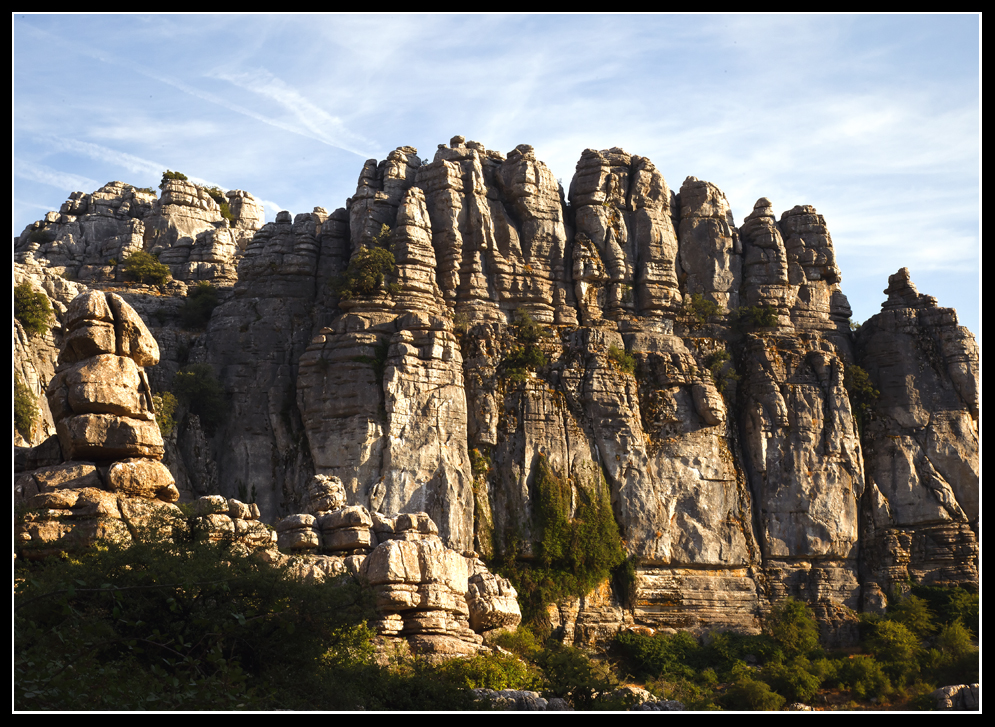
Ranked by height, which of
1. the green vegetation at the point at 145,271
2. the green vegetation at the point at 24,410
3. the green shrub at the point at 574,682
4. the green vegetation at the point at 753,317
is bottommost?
the green shrub at the point at 574,682

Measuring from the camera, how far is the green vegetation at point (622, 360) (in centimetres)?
4744

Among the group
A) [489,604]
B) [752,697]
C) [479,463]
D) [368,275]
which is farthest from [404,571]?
[368,275]

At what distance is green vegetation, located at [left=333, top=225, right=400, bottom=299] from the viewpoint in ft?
152

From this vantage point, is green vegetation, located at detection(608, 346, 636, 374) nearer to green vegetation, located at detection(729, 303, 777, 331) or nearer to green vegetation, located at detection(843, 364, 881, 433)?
green vegetation, located at detection(729, 303, 777, 331)

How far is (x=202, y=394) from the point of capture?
4575 cm

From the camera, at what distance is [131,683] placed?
677 inches

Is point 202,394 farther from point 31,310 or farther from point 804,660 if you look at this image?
point 804,660

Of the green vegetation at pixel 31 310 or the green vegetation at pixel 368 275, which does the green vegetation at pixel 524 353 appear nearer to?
the green vegetation at pixel 368 275

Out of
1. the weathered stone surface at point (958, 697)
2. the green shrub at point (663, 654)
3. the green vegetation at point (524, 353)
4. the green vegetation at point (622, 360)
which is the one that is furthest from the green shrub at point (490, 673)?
the green vegetation at point (622, 360)

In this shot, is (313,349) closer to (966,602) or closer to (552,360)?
(552,360)

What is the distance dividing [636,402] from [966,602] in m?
15.7

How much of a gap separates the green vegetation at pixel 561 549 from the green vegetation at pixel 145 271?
2392cm

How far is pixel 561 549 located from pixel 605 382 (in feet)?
25.5
